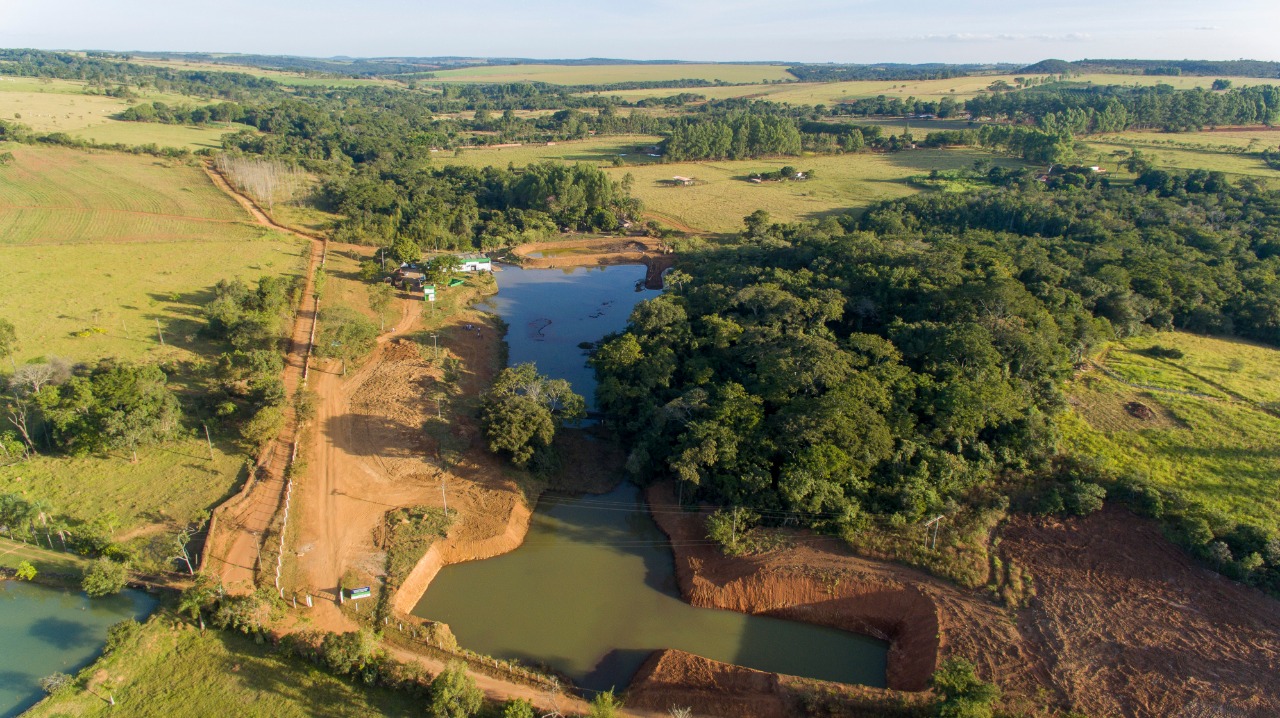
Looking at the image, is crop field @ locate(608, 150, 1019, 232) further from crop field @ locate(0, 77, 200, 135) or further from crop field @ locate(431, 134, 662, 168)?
crop field @ locate(0, 77, 200, 135)

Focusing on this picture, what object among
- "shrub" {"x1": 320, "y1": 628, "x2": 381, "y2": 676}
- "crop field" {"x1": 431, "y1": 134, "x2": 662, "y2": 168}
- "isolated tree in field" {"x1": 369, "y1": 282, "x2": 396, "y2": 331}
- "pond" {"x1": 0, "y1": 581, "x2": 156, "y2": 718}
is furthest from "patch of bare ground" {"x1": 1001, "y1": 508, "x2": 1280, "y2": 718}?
"crop field" {"x1": 431, "y1": 134, "x2": 662, "y2": 168}

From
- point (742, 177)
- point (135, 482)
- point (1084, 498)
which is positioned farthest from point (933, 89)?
point (135, 482)

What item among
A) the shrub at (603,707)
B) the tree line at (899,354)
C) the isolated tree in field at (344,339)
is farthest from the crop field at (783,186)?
the shrub at (603,707)

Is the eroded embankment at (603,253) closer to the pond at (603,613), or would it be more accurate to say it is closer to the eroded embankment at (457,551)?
the pond at (603,613)

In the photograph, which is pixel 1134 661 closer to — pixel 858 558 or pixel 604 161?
pixel 858 558

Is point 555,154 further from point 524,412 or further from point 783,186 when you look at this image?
point 524,412
